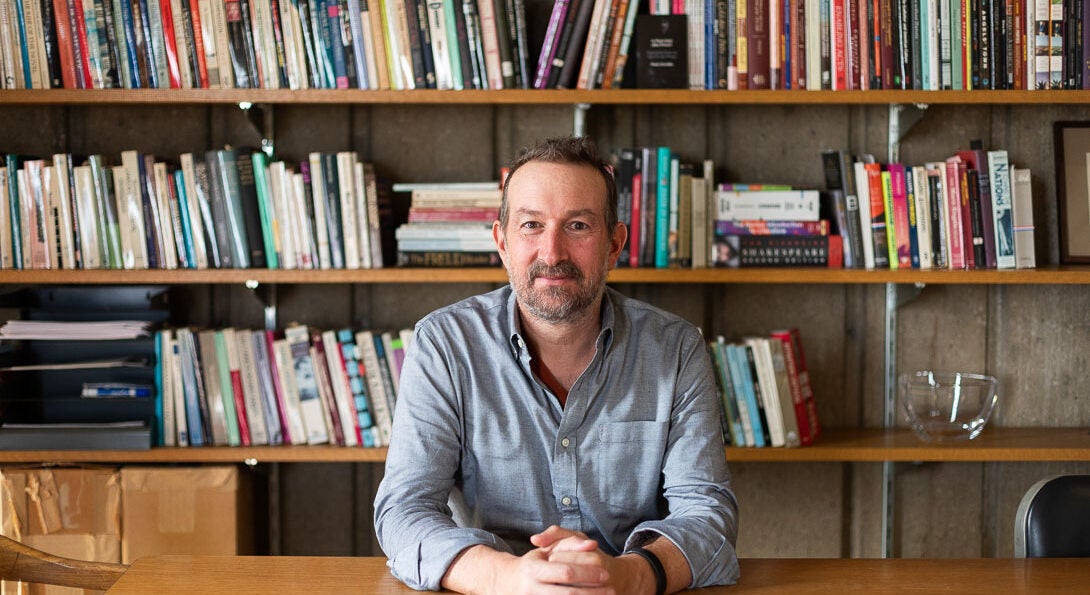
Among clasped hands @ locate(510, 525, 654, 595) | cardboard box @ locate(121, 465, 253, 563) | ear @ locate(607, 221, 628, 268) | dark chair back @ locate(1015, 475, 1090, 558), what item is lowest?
cardboard box @ locate(121, 465, 253, 563)

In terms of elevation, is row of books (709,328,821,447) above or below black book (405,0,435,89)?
below

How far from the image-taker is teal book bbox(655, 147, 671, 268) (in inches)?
93.8

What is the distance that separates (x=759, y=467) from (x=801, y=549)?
0.83 ft

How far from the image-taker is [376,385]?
2.44m

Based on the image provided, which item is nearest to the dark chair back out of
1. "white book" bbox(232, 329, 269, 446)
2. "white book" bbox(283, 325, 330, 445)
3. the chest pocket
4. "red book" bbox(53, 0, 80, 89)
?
the chest pocket

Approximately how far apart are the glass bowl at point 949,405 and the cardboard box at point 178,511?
1.64 meters

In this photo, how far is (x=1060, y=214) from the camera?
8.22ft

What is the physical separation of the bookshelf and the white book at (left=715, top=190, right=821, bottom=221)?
0.68 ft

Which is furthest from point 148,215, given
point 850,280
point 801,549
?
point 801,549

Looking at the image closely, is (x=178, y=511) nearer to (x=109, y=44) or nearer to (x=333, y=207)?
(x=333, y=207)

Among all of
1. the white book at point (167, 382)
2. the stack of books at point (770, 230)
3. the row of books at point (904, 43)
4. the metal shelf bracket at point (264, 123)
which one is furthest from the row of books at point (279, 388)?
the row of books at point (904, 43)

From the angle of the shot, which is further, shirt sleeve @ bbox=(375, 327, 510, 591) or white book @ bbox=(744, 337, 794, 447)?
white book @ bbox=(744, 337, 794, 447)

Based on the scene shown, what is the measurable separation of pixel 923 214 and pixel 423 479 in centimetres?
143

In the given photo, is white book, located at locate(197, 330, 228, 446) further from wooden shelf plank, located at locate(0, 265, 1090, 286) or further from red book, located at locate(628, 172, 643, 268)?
red book, located at locate(628, 172, 643, 268)
